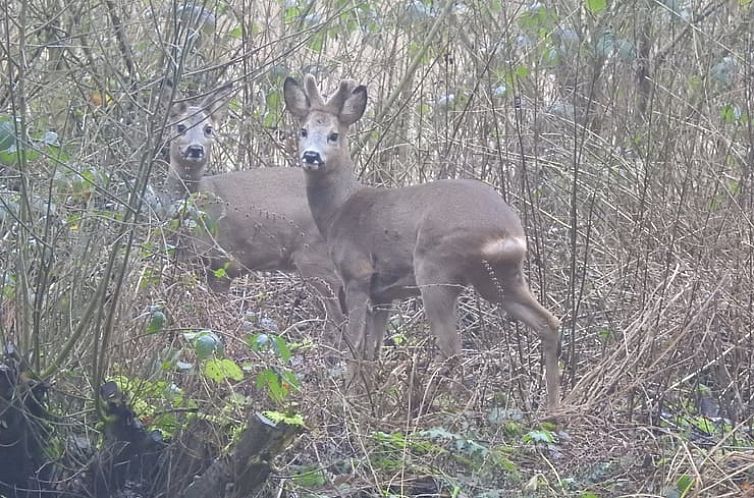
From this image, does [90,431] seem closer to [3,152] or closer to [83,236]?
[83,236]

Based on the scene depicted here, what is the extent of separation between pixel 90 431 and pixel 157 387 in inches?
11.5

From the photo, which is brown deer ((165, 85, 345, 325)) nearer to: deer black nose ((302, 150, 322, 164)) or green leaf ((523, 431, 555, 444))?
deer black nose ((302, 150, 322, 164))

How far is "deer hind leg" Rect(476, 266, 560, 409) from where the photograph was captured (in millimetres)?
6699

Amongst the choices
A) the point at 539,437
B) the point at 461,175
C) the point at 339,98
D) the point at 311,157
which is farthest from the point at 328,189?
the point at 539,437

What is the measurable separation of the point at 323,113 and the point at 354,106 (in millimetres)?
190

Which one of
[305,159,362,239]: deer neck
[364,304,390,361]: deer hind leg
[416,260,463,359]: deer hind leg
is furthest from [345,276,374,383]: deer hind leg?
[305,159,362,239]: deer neck

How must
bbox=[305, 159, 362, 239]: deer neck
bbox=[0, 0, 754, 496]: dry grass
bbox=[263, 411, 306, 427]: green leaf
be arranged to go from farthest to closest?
bbox=[305, 159, 362, 239]: deer neck → bbox=[0, 0, 754, 496]: dry grass → bbox=[263, 411, 306, 427]: green leaf

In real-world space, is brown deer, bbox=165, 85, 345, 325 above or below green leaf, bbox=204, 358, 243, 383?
below

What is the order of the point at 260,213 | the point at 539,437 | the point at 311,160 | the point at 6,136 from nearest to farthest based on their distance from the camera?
the point at 6,136 → the point at 539,437 → the point at 311,160 → the point at 260,213

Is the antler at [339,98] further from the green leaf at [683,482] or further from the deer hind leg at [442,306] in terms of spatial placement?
the green leaf at [683,482]

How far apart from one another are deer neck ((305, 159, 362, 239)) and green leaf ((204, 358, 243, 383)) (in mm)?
3341

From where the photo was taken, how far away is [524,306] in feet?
22.5

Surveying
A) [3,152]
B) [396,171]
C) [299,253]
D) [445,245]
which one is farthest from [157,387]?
Answer: [396,171]

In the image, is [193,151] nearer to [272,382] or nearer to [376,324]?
[376,324]
